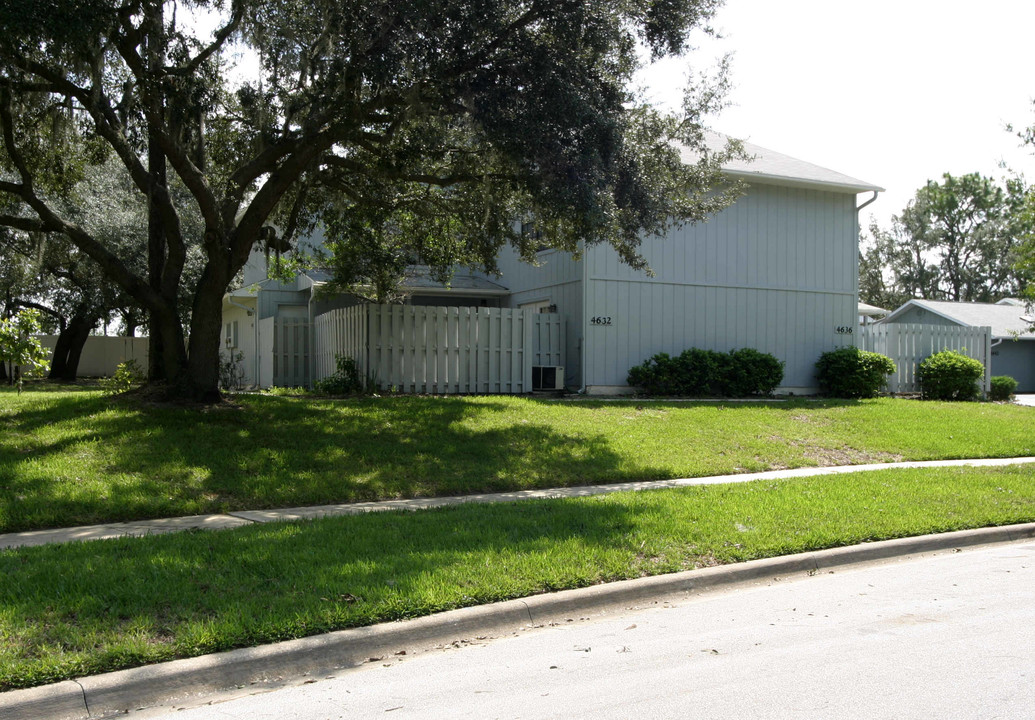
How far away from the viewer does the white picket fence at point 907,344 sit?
22.5 meters

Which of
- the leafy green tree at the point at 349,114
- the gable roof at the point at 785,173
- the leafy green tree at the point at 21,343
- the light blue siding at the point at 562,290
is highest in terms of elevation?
the gable roof at the point at 785,173

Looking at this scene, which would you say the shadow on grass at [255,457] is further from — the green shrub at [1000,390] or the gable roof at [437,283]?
the green shrub at [1000,390]

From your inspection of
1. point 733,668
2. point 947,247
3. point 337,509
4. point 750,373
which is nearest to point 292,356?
point 750,373

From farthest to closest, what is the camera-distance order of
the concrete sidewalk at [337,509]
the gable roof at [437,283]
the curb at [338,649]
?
the gable roof at [437,283], the concrete sidewalk at [337,509], the curb at [338,649]

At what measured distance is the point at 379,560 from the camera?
6.71 metres

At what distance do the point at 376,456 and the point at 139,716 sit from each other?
6.95 meters

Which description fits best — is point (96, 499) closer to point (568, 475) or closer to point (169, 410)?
point (169, 410)

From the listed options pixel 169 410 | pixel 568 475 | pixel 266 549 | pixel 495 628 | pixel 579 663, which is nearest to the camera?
pixel 579 663

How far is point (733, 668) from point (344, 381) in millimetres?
13533

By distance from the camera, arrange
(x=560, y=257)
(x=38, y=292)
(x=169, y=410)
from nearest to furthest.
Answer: (x=169, y=410) < (x=560, y=257) < (x=38, y=292)

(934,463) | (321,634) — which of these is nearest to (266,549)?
(321,634)

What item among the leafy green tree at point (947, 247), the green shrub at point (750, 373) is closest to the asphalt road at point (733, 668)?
the green shrub at point (750, 373)

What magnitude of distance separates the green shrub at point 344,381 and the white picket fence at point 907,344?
1331 centimetres

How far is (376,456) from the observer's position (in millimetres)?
11391
